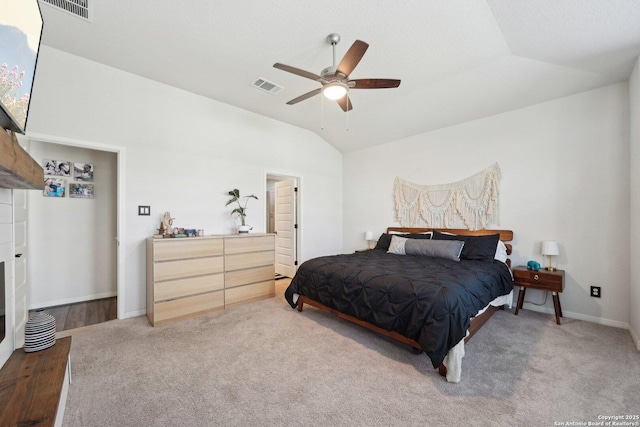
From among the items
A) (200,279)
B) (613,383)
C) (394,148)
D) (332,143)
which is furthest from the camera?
(332,143)

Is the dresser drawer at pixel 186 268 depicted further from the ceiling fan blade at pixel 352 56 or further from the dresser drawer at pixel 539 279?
the dresser drawer at pixel 539 279

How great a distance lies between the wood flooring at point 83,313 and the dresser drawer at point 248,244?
149 cm

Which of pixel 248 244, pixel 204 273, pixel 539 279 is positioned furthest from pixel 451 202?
pixel 204 273

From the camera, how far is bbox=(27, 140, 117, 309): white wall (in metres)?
3.48

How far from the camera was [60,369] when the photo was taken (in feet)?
4.99

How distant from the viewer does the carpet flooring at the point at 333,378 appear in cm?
162

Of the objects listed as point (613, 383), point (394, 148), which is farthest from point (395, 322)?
point (394, 148)

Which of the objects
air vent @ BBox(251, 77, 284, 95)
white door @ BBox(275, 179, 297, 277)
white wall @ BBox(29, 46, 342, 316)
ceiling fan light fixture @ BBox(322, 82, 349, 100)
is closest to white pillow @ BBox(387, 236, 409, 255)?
white door @ BBox(275, 179, 297, 277)

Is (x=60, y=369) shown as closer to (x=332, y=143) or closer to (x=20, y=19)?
(x=20, y=19)

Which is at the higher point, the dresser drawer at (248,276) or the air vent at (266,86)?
the air vent at (266,86)

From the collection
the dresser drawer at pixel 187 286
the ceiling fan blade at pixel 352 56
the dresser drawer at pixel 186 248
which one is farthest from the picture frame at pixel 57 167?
the ceiling fan blade at pixel 352 56

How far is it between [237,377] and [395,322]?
4.21 feet

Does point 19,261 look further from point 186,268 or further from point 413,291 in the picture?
point 413,291

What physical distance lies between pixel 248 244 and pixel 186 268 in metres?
0.82
